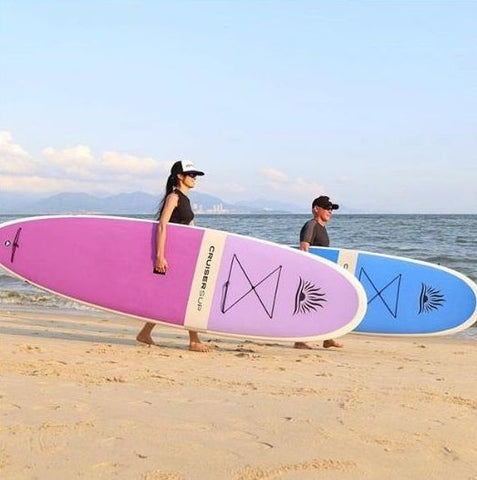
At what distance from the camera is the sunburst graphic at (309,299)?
5.31 m

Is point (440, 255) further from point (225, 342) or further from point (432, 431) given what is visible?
point (432, 431)

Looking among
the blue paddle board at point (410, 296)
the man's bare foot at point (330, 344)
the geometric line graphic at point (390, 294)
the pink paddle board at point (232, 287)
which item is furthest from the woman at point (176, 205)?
the geometric line graphic at point (390, 294)

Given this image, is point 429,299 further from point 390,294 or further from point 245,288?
point 245,288

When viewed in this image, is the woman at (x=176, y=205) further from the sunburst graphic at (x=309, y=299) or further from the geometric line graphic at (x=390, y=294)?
the geometric line graphic at (x=390, y=294)

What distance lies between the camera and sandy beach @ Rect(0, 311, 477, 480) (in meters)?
2.30

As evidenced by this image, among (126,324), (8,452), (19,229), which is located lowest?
(126,324)

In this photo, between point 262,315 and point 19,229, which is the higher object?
point 19,229

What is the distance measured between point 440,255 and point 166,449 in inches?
668

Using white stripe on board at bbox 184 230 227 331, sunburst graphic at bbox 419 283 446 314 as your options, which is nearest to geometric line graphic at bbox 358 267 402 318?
sunburst graphic at bbox 419 283 446 314

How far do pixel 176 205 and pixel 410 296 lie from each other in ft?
9.28

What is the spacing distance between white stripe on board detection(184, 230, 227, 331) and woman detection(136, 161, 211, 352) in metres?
0.12

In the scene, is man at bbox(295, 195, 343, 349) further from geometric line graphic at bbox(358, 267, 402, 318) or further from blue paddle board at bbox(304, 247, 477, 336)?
geometric line graphic at bbox(358, 267, 402, 318)

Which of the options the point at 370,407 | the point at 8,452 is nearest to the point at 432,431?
the point at 370,407

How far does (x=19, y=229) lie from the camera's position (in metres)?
5.85
